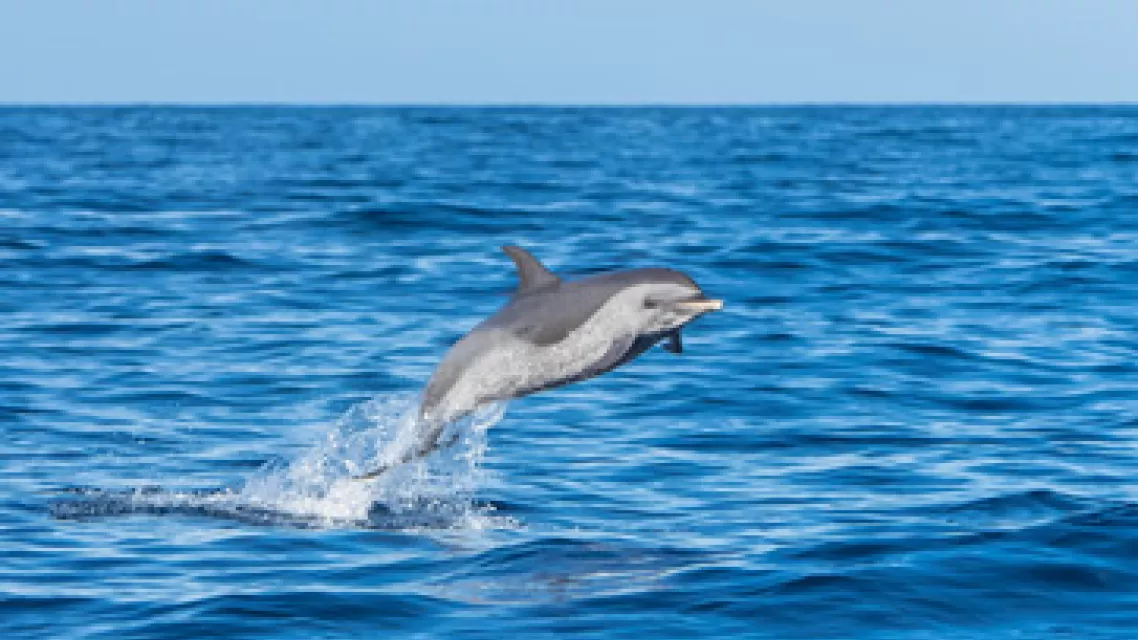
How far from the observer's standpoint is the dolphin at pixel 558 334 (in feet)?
27.9

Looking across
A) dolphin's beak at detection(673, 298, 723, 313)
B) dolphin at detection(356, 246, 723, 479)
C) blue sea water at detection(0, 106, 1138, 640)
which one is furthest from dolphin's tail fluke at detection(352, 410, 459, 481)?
dolphin's beak at detection(673, 298, 723, 313)

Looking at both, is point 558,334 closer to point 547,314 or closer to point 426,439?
point 547,314

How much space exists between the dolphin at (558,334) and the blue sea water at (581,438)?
64cm

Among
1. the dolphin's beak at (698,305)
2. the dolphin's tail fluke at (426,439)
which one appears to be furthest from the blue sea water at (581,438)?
the dolphin's beak at (698,305)

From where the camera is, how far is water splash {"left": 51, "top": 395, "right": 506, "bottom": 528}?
32.3 feet

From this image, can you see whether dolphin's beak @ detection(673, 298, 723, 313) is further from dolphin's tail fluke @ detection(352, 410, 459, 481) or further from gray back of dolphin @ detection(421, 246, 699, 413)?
dolphin's tail fluke @ detection(352, 410, 459, 481)

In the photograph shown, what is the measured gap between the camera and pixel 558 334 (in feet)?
28.2

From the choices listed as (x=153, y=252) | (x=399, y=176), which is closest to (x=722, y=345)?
(x=153, y=252)

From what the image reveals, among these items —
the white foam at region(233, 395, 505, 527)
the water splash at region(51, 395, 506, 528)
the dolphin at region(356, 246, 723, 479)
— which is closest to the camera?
the dolphin at region(356, 246, 723, 479)

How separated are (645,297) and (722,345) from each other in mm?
7798

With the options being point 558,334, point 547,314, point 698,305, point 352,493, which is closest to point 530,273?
point 547,314

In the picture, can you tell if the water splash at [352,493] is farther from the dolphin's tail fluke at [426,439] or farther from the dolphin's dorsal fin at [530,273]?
the dolphin's dorsal fin at [530,273]

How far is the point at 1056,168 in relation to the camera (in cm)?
4300

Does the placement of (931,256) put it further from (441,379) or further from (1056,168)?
(1056,168)
